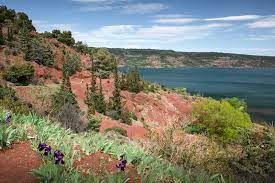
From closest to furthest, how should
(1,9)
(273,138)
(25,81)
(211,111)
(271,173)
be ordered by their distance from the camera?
(271,173) → (273,138) → (25,81) → (211,111) → (1,9)

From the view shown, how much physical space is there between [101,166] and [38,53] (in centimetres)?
6488

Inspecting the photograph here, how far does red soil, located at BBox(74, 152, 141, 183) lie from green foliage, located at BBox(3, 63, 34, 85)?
4707cm

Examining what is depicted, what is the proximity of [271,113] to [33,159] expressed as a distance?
307ft

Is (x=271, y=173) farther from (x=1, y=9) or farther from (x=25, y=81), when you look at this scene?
(x=1, y=9)

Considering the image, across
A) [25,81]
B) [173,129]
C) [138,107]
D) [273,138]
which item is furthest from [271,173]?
[138,107]

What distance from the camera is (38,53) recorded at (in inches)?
2746

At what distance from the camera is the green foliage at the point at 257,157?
15.1 m

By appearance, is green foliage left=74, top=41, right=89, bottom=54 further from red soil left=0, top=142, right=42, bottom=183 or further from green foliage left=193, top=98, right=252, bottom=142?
red soil left=0, top=142, right=42, bottom=183

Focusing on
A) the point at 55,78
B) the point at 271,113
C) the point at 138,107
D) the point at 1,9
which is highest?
the point at 1,9

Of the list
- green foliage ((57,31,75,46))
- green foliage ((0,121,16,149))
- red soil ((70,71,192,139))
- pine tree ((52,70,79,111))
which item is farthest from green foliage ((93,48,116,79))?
green foliage ((0,121,16,149))

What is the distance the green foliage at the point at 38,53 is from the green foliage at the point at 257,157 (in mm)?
56594

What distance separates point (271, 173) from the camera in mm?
15211

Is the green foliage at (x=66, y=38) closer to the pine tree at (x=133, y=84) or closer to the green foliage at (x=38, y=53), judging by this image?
the green foliage at (x=38, y=53)

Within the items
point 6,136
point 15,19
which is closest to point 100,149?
point 6,136
